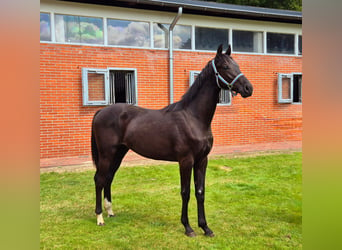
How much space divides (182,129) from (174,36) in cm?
532

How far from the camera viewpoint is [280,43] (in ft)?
28.9

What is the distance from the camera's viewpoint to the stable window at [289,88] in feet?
28.1

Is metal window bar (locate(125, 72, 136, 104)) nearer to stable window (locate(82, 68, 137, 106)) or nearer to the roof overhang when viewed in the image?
stable window (locate(82, 68, 137, 106))

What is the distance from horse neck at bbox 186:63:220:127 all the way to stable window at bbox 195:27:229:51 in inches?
206

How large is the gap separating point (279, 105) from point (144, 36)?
16.2 ft

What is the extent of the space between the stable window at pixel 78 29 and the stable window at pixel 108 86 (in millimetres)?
860

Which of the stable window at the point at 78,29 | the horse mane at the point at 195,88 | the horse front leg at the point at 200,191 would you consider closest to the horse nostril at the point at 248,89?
the horse mane at the point at 195,88

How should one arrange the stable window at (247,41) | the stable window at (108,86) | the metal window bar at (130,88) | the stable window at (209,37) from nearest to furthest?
the stable window at (108,86) < the metal window bar at (130,88) < the stable window at (209,37) < the stable window at (247,41)

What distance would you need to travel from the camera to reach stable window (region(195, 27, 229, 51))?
788 cm

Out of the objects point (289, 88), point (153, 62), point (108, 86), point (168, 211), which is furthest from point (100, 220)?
point (289, 88)

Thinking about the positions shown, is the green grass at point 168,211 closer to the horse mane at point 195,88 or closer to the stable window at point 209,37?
the horse mane at point 195,88

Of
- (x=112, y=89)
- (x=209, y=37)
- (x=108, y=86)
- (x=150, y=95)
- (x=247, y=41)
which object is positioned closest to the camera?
(x=108, y=86)

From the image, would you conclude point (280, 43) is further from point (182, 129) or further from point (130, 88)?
point (182, 129)


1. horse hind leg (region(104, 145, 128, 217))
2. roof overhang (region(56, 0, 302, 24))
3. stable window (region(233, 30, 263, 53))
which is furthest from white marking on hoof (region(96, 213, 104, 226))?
stable window (region(233, 30, 263, 53))
